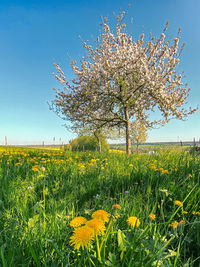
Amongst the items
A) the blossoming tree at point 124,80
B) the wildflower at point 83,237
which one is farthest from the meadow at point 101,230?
the blossoming tree at point 124,80

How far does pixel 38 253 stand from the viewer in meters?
1.12

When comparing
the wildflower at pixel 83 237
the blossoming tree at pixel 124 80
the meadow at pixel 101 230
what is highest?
the blossoming tree at pixel 124 80

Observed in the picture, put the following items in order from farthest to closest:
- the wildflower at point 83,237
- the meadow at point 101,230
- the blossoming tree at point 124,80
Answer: the blossoming tree at point 124,80 < the meadow at point 101,230 < the wildflower at point 83,237

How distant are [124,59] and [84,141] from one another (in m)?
18.0

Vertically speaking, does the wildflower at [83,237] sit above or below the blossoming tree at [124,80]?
below

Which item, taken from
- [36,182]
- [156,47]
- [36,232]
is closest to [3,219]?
[36,232]

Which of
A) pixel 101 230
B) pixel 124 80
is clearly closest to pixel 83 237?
pixel 101 230

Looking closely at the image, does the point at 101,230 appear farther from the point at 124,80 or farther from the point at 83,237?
the point at 124,80

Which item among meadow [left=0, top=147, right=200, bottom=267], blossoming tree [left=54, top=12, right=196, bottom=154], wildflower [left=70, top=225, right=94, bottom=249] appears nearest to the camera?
wildflower [left=70, top=225, right=94, bottom=249]

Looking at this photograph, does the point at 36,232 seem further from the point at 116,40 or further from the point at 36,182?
the point at 116,40

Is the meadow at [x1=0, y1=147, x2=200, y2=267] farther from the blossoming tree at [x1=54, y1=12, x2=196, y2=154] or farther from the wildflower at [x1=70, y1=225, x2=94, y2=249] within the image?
the blossoming tree at [x1=54, y1=12, x2=196, y2=154]

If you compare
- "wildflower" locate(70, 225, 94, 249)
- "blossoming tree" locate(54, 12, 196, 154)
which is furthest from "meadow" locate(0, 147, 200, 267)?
"blossoming tree" locate(54, 12, 196, 154)

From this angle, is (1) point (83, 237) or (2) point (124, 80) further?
(2) point (124, 80)

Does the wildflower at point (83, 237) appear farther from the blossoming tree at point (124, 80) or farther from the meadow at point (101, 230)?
the blossoming tree at point (124, 80)
